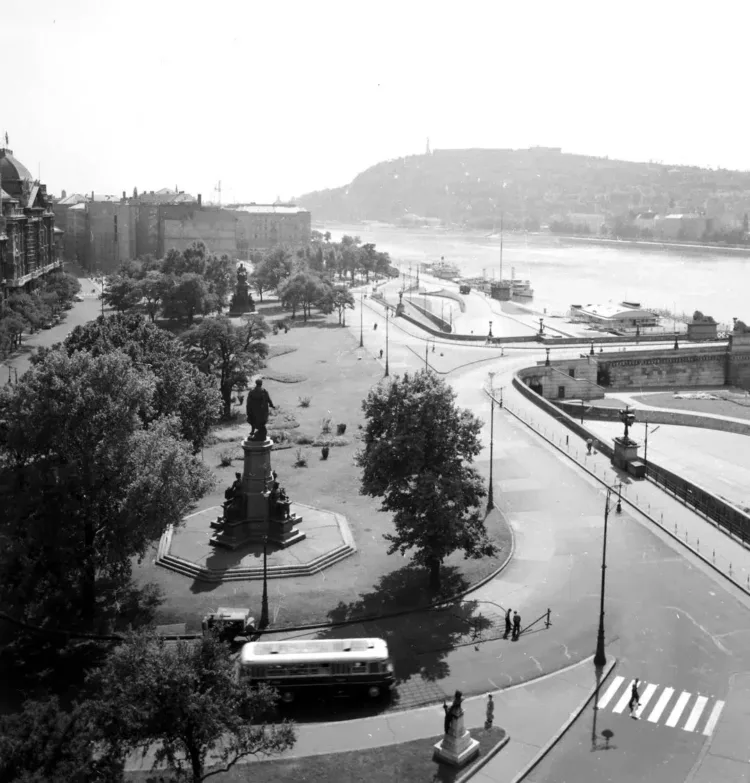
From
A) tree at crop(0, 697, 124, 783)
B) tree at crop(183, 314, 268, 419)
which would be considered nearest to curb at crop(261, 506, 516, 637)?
tree at crop(0, 697, 124, 783)

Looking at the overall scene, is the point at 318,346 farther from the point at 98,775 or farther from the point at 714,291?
the point at 714,291

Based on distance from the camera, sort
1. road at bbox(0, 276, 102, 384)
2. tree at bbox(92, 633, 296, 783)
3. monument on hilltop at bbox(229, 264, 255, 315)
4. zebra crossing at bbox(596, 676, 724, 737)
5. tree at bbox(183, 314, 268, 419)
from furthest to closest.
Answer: monument on hilltop at bbox(229, 264, 255, 315)
road at bbox(0, 276, 102, 384)
tree at bbox(183, 314, 268, 419)
zebra crossing at bbox(596, 676, 724, 737)
tree at bbox(92, 633, 296, 783)

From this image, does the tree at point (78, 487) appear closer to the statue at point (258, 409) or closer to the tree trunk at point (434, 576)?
the statue at point (258, 409)

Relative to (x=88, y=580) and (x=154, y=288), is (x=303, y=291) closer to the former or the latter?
(x=154, y=288)

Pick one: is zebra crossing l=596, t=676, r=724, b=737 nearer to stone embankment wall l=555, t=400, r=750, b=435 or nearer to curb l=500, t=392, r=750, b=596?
curb l=500, t=392, r=750, b=596

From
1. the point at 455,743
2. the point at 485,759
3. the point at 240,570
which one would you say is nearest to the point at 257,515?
the point at 240,570

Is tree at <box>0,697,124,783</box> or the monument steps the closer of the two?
tree at <box>0,697,124,783</box>
